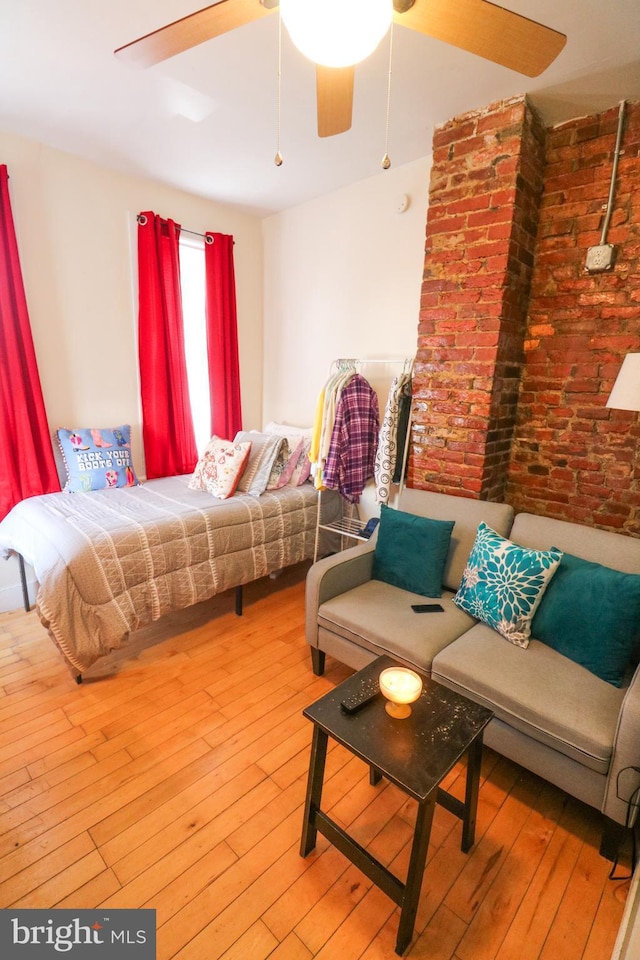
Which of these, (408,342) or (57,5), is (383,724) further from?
(57,5)

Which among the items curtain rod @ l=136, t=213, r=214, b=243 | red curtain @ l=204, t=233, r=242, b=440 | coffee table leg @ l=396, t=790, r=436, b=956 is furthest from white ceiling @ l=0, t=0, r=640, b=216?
coffee table leg @ l=396, t=790, r=436, b=956

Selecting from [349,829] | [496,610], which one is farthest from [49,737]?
[496,610]

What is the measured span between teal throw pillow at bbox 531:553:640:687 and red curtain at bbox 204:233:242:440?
2803 millimetres

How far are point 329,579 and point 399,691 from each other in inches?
33.6

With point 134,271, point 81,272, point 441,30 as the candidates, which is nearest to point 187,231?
point 134,271

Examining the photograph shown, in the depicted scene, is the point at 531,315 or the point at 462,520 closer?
the point at 462,520

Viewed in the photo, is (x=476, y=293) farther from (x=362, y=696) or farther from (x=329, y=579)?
(x=362, y=696)

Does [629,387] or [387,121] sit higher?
[387,121]

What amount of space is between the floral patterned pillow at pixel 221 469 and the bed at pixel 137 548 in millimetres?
72

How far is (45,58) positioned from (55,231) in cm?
104

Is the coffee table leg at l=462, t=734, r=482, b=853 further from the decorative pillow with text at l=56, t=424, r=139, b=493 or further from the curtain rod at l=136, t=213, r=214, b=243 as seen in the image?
the curtain rod at l=136, t=213, r=214, b=243

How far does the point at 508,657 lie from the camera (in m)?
1.67

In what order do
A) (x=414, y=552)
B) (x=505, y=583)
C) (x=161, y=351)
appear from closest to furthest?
(x=505, y=583), (x=414, y=552), (x=161, y=351)

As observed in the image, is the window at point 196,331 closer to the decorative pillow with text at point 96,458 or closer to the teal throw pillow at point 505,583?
the decorative pillow with text at point 96,458
